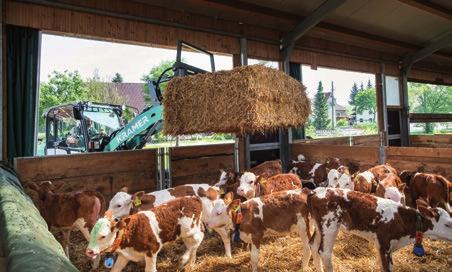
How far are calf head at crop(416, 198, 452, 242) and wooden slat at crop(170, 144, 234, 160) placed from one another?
13.9 ft

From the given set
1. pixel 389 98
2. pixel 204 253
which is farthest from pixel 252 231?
pixel 389 98

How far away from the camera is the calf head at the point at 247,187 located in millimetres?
4684

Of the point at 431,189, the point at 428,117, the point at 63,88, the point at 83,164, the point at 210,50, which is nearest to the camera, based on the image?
the point at 431,189

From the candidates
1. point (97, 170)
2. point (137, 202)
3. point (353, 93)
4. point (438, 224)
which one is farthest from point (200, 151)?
point (353, 93)

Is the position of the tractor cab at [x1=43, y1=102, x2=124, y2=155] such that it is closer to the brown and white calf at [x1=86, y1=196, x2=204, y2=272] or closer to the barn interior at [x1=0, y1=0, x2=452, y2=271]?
the barn interior at [x1=0, y1=0, x2=452, y2=271]

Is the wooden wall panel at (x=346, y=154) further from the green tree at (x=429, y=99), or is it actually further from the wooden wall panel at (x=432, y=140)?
the green tree at (x=429, y=99)

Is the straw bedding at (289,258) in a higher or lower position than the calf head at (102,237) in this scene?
lower

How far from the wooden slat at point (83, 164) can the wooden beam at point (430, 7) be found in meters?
6.87

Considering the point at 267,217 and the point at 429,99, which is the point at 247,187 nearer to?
the point at 267,217

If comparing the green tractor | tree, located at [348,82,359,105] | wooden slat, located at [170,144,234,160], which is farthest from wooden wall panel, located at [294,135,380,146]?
tree, located at [348,82,359,105]

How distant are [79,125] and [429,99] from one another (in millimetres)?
57763

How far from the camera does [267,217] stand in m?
3.70

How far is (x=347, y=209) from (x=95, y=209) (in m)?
3.06

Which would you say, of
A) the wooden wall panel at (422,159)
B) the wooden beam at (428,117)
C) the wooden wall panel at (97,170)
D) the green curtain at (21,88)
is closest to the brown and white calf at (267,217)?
the wooden wall panel at (97,170)
